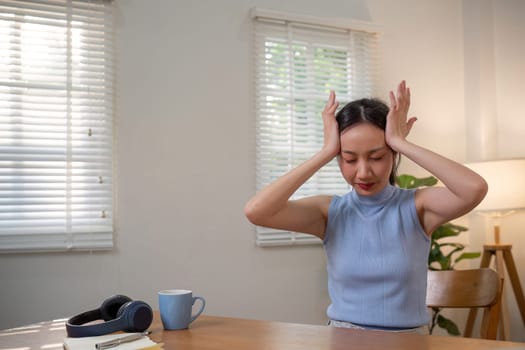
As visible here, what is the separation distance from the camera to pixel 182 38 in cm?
308

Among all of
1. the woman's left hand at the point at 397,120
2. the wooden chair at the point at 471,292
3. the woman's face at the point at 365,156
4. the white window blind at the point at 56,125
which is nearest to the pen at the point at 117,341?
the woman's face at the point at 365,156

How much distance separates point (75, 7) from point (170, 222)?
1255mm

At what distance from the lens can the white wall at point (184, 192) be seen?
2.77 m

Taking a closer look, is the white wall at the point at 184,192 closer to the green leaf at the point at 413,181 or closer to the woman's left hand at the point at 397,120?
the green leaf at the point at 413,181

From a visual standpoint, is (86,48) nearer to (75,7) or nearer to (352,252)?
(75,7)

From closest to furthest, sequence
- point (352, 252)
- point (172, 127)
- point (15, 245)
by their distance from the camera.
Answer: point (352, 252) < point (15, 245) < point (172, 127)

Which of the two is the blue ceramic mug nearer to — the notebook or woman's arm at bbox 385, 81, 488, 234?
the notebook

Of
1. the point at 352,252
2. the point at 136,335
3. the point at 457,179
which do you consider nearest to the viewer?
the point at 136,335

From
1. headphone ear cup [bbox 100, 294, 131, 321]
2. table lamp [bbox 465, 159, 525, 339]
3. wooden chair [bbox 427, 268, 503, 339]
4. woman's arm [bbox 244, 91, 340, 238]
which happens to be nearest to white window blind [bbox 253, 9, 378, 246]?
table lamp [bbox 465, 159, 525, 339]

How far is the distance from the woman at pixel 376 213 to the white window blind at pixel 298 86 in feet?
5.56

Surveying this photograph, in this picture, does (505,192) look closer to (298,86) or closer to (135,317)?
(298,86)

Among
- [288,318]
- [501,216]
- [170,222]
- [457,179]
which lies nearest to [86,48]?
[170,222]

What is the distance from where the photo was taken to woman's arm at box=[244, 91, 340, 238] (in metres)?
1.49

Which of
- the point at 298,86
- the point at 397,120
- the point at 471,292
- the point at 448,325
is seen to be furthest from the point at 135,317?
the point at 448,325
